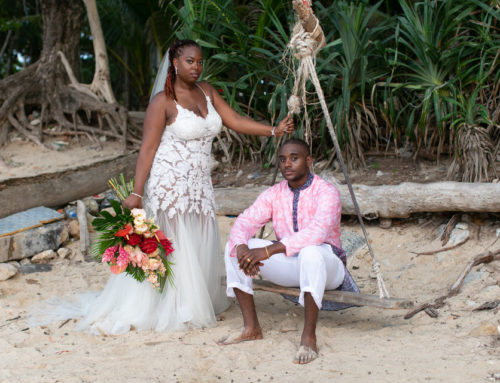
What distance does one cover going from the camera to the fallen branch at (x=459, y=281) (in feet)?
12.2

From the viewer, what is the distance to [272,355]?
3.33 meters

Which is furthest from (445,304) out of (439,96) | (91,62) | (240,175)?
(91,62)

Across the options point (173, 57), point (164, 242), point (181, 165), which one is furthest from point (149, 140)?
point (164, 242)

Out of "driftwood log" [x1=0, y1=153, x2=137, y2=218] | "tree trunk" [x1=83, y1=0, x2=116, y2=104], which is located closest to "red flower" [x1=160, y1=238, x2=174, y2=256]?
"driftwood log" [x1=0, y1=153, x2=137, y2=218]

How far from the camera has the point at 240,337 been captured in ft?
11.6

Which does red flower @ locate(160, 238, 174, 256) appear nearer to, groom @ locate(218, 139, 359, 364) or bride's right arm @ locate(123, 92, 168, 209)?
bride's right arm @ locate(123, 92, 168, 209)

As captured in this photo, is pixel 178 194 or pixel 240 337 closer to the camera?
pixel 240 337

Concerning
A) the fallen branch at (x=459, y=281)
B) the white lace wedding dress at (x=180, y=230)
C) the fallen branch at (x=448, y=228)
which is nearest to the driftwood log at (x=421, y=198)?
the fallen branch at (x=448, y=228)

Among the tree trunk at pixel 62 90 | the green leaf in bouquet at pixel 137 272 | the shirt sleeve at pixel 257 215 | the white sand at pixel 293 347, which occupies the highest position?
the tree trunk at pixel 62 90

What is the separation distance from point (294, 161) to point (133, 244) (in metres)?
1.15

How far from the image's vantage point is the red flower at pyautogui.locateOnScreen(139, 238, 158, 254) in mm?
3605

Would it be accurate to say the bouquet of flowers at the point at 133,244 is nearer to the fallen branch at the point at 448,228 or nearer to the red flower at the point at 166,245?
the red flower at the point at 166,245

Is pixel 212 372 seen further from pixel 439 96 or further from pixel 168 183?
pixel 439 96

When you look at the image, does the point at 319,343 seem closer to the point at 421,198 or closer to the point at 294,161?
the point at 294,161
